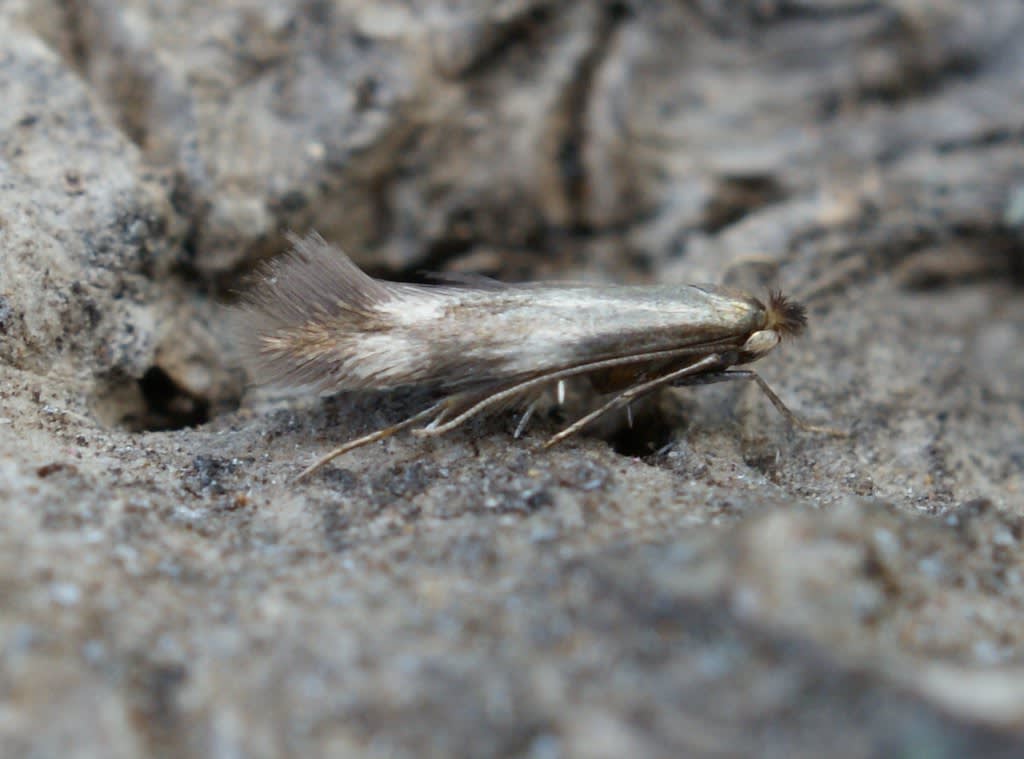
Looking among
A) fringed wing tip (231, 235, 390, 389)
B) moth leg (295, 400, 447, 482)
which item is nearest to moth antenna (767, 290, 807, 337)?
moth leg (295, 400, 447, 482)

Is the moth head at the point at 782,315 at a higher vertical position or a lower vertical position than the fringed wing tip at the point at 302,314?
lower

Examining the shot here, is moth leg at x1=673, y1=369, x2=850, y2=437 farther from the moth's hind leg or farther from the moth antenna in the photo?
the moth's hind leg

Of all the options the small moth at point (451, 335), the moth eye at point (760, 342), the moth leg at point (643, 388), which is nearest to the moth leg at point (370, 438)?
the small moth at point (451, 335)

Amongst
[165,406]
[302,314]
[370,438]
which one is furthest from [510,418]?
[165,406]

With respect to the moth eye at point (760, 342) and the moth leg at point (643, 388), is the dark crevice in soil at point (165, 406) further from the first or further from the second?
the moth eye at point (760, 342)

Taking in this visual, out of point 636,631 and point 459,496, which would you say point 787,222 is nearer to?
point 459,496

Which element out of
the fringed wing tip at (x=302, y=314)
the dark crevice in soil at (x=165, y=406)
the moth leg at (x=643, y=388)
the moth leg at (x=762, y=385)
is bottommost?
the moth leg at (x=762, y=385)

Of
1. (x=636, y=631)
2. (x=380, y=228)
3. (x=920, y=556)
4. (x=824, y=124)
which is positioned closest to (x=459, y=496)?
(x=636, y=631)
